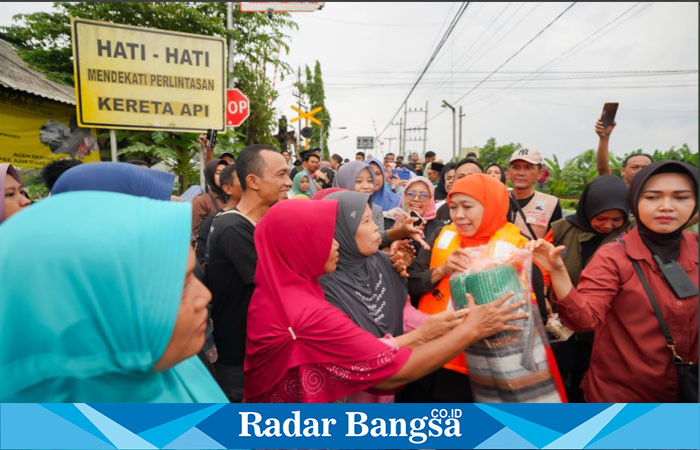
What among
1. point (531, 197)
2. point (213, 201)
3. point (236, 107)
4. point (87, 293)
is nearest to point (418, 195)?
point (531, 197)

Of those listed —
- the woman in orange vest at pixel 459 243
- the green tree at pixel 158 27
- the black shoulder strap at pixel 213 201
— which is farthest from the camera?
the green tree at pixel 158 27

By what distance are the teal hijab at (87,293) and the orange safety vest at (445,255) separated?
1.60m

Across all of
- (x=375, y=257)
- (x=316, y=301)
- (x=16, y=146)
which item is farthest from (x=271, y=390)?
(x=16, y=146)

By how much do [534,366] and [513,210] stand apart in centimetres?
215

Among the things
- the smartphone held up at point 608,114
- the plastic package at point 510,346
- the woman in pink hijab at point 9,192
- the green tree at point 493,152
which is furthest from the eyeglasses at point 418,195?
the green tree at point 493,152

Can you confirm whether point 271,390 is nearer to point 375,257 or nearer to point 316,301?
point 316,301

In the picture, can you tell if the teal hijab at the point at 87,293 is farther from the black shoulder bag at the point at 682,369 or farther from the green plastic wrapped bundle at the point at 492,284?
the black shoulder bag at the point at 682,369

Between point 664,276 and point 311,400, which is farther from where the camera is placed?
point 664,276

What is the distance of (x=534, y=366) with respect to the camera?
1.56 metres

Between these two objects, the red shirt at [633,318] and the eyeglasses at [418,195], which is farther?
the eyeglasses at [418,195]

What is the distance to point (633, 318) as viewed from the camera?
1682mm

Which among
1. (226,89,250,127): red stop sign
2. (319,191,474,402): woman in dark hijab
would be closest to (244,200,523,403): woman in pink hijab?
(319,191,474,402): woman in dark hijab

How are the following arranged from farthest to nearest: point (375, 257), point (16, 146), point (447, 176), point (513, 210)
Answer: point (16, 146) < point (447, 176) < point (513, 210) < point (375, 257)

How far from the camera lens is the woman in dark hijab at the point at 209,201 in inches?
168
